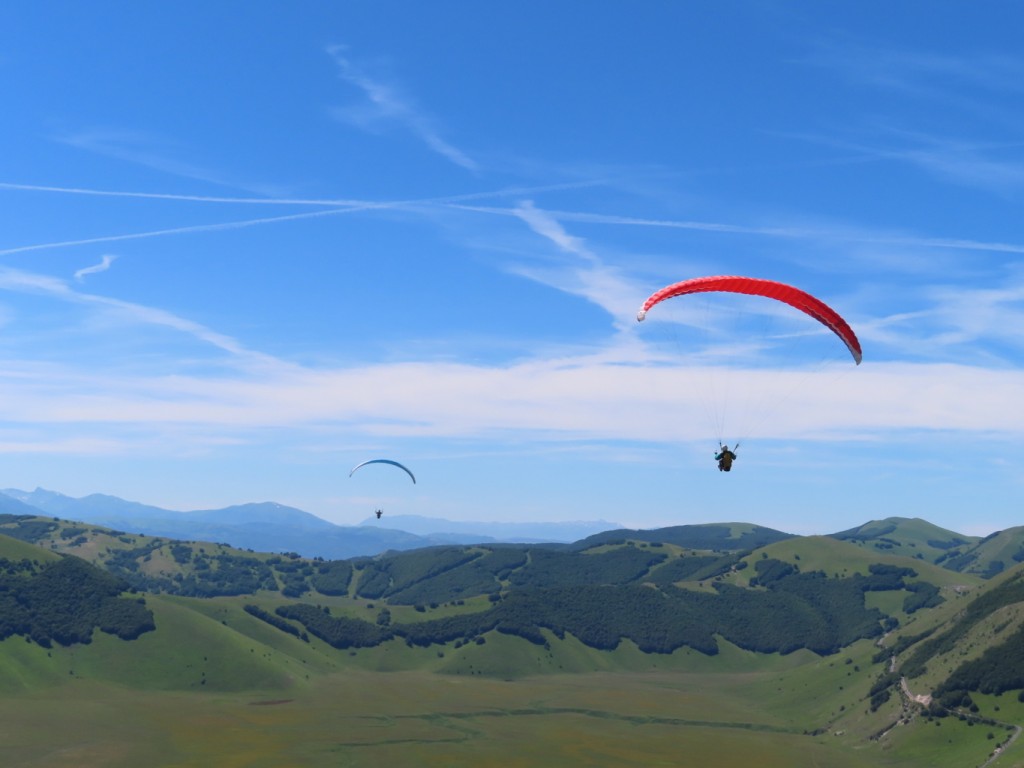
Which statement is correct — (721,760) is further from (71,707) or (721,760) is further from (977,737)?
(71,707)

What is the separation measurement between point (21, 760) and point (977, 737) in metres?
144

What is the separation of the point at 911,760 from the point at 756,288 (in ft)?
366

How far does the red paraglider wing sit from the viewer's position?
7831 cm

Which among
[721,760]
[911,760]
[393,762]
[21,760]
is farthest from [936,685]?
[21,760]

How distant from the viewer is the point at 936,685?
181 metres

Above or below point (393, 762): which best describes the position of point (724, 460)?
above

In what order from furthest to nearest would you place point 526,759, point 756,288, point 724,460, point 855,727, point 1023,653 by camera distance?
point 855,727, point 1023,653, point 526,759, point 724,460, point 756,288

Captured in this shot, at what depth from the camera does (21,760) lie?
150 m

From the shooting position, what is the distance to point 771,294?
79812mm

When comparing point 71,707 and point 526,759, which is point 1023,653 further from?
point 71,707

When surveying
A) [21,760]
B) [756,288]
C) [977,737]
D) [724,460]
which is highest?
[756,288]

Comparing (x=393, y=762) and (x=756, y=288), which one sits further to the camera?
(x=393, y=762)

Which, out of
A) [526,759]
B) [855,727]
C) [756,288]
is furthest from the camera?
[855,727]

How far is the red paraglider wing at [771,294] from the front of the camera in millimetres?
78312
